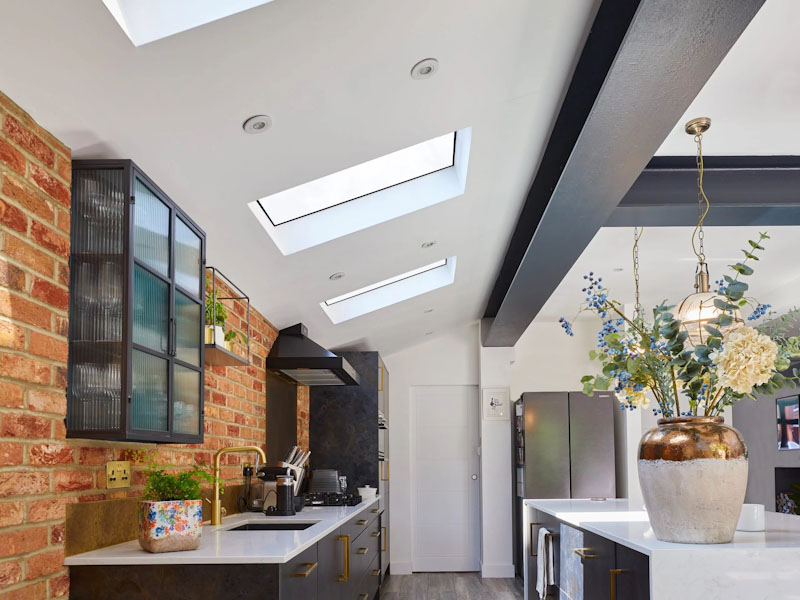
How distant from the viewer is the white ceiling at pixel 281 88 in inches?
83.2

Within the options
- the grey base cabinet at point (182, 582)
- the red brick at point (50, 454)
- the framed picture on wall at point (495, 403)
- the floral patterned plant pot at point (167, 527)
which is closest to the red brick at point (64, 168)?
the red brick at point (50, 454)

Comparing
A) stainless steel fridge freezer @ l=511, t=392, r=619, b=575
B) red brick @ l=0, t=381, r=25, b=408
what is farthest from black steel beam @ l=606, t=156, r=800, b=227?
stainless steel fridge freezer @ l=511, t=392, r=619, b=575

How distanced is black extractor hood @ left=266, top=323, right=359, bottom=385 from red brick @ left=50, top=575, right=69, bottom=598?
2.98 m

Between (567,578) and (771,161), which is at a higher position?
(771,161)

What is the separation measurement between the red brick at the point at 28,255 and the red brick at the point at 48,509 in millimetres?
647

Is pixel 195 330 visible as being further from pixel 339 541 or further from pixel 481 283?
pixel 481 283

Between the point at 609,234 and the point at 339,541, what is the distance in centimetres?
272

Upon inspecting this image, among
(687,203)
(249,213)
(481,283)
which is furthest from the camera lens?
(481,283)

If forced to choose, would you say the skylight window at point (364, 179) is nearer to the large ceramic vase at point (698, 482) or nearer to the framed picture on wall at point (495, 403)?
the large ceramic vase at point (698, 482)

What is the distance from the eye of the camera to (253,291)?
458 cm

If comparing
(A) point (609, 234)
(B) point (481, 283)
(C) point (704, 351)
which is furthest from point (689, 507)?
(B) point (481, 283)

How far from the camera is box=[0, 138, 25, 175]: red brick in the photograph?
2.12 m

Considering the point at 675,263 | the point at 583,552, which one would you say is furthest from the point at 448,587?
the point at 583,552

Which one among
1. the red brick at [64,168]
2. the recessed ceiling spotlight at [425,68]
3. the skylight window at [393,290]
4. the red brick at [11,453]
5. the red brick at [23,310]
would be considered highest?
the recessed ceiling spotlight at [425,68]
